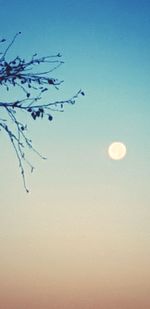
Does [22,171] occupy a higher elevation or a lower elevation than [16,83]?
lower

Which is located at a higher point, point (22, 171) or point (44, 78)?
point (44, 78)

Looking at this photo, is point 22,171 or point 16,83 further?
point 16,83

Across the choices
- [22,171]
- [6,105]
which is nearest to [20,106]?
[6,105]

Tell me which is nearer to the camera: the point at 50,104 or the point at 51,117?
the point at 50,104

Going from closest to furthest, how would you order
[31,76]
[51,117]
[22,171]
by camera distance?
[22,171]
[31,76]
[51,117]

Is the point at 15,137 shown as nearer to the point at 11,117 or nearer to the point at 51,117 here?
the point at 11,117

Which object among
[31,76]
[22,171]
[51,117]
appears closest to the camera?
[22,171]

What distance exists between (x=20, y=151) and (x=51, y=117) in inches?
37.4

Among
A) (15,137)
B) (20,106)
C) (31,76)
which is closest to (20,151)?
(15,137)

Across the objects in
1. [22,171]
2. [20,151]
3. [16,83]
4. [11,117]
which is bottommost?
[22,171]

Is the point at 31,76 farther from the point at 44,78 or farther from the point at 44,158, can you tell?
the point at 44,158

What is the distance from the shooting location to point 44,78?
22.0 feet

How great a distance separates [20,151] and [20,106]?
2.21 feet

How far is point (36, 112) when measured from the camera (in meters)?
7.01
